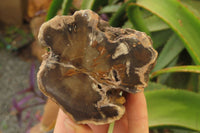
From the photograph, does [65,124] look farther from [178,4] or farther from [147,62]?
[178,4]

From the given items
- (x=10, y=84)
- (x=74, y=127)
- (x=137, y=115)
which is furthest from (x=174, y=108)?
(x=10, y=84)

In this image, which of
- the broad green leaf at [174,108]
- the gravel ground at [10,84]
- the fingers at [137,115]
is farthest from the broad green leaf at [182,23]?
the gravel ground at [10,84]

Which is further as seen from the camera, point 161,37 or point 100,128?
point 161,37

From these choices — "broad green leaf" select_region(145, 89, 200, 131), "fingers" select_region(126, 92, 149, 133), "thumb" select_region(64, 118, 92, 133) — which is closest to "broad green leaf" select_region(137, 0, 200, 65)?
"broad green leaf" select_region(145, 89, 200, 131)

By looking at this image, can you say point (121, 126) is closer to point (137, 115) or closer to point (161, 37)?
point (137, 115)

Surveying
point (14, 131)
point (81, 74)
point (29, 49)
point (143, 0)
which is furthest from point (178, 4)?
point (29, 49)

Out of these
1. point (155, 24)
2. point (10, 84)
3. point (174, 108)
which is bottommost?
point (10, 84)
